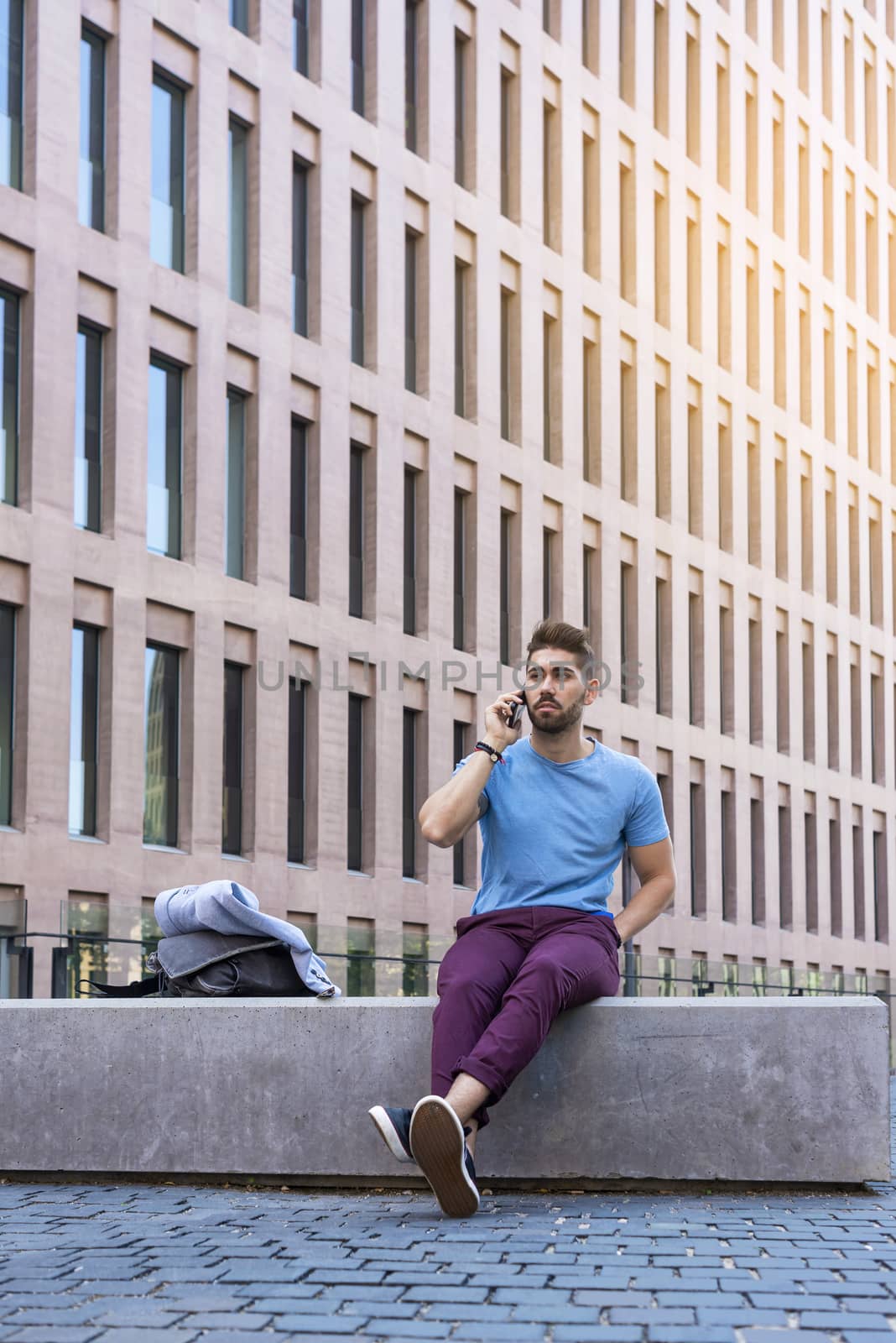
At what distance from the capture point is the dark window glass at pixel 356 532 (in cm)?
2658

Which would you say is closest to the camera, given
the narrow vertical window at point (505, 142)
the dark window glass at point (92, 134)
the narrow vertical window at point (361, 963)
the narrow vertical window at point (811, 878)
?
the narrow vertical window at point (361, 963)

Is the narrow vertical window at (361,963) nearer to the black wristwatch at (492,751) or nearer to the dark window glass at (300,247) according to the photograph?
the dark window glass at (300,247)

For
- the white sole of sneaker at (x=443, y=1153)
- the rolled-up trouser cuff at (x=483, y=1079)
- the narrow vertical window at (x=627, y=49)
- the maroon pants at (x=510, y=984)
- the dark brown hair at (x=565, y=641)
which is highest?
the narrow vertical window at (x=627, y=49)

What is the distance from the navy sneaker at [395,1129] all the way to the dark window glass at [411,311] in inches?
913

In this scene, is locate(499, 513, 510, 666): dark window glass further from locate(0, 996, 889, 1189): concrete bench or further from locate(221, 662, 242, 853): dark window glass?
locate(0, 996, 889, 1189): concrete bench

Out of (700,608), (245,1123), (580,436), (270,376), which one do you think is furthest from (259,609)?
(245,1123)

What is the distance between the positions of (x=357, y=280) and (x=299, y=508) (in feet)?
12.6

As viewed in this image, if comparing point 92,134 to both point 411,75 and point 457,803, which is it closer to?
point 411,75

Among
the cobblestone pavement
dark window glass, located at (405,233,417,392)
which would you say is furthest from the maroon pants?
dark window glass, located at (405,233,417,392)

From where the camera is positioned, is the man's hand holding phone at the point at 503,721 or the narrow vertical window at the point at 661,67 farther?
the narrow vertical window at the point at 661,67

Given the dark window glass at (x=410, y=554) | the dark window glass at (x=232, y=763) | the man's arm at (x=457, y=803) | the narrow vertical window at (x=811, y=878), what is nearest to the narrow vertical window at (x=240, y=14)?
the dark window glass at (x=410, y=554)

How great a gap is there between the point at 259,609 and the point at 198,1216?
61.1ft

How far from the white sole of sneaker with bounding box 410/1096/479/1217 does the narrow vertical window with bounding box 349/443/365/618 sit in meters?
20.7

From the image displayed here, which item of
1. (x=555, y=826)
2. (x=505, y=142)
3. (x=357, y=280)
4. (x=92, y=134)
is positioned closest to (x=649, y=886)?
(x=555, y=826)
